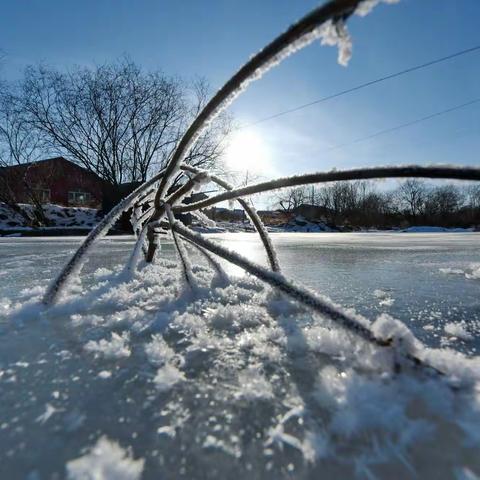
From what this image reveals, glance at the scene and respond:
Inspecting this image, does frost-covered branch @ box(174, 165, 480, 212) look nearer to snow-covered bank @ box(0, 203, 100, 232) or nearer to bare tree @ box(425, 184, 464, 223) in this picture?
snow-covered bank @ box(0, 203, 100, 232)

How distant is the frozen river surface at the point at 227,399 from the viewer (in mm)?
220

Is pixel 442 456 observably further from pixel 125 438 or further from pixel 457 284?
pixel 457 284

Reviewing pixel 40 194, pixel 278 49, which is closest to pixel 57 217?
pixel 40 194

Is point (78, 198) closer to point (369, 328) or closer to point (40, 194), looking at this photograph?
point (40, 194)

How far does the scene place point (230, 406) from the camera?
287 millimetres

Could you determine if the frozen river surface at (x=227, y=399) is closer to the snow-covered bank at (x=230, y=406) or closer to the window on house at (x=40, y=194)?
the snow-covered bank at (x=230, y=406)

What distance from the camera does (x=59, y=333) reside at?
480mm

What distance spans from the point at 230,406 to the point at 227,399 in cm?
1

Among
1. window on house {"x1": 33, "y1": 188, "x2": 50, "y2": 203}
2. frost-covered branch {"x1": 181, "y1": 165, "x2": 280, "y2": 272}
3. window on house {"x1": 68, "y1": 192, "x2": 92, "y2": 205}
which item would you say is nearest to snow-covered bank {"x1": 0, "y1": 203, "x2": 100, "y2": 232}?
window on house {"x1": 33, "y1": 188, "x2": 50, "y2": 203}

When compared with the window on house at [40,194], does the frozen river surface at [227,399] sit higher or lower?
lower

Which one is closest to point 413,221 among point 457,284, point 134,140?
point 134,140

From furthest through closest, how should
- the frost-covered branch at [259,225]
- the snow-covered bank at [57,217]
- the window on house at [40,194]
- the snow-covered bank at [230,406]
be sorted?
the window on house at [40,194] < the snow-covered bank at [57,217] < the frost-covered branch at [259,225] < the snow-covered bank at [230,406]

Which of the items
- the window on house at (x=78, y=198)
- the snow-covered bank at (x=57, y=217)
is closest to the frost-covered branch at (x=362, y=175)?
the snow-covered bank at (x=57, y=217)

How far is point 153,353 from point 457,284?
88cm
